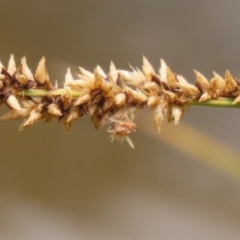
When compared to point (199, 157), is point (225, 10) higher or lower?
higher

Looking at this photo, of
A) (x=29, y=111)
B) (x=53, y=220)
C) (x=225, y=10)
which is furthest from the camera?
(x=53, y=220)

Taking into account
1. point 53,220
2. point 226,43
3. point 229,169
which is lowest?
point 53,220

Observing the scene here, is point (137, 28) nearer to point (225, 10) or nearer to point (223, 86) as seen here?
point (225, 10)

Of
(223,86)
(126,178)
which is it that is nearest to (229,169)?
(126,178)

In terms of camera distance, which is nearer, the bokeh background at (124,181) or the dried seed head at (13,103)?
the dried seed head at (13,103)

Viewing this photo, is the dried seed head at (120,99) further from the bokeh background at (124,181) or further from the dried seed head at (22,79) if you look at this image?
the bokeh background at (124,181)

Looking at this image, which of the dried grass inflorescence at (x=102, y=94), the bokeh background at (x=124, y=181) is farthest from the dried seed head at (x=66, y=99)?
the bokeh background at (x=124, y=181)

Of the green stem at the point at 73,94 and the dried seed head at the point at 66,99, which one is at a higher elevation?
the green stem at the point at 73,94

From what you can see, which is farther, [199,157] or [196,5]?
[199,157]

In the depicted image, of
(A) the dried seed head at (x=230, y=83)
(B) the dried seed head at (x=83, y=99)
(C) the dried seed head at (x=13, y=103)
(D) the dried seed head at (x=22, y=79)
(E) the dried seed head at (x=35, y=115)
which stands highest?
(A) the dried seed head at (x=230, y=83)

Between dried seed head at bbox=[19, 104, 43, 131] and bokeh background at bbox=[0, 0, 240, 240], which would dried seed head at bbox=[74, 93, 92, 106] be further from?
bokeh background at bbox=[0, 0, 240, 240]
